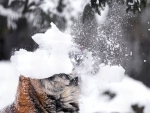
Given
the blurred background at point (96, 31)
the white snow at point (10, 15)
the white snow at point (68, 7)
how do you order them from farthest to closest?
the white snow at point (10, 15) < the blurred background at point (96, 31) < the white snow at point (68, 7)

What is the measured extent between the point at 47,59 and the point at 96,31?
2339 mm

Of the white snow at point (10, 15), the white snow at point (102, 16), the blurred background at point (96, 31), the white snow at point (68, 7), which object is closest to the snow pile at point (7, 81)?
the blurred background at point (96, 31)

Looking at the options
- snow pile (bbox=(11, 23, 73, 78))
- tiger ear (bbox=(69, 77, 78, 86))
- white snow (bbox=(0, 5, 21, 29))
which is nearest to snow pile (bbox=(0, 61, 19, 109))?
white snow (bbox=(0, 5, 21, 29))

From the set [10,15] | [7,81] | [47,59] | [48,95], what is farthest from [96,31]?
[48,95]

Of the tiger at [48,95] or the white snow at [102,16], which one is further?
the white snow at [102,16]

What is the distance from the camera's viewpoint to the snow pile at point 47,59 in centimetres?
188

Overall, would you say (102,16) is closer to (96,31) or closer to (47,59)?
(96,31)

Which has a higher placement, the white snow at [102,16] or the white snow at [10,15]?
the white snow at [10,15]

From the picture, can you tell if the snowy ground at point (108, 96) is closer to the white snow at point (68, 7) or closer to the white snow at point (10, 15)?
the white snow at point (10, 15)

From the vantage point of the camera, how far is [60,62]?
6.40 feet

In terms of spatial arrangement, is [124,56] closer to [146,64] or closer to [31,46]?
[146,64]

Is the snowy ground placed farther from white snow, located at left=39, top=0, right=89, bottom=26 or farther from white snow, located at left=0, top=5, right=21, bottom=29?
white snow, located at left=39, top=0, right=89, bottom=26

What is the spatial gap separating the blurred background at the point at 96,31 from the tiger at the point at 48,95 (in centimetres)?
204

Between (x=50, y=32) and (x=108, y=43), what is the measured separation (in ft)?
7.52
